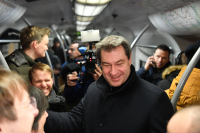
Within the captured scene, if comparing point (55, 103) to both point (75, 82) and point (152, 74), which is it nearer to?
point (75, 82)

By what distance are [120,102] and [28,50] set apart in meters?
1.31

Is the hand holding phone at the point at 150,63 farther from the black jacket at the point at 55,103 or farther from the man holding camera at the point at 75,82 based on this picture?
the black jacket at the point at 55,103

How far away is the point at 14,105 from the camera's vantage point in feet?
1.89

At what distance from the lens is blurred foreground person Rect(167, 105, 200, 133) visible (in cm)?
54

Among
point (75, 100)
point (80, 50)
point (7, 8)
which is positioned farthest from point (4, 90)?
point (80, 50)

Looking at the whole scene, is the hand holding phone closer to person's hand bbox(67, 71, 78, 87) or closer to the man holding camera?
the man holding camera

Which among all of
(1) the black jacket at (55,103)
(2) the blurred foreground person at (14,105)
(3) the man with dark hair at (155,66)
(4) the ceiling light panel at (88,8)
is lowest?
(1) the black jacket at (55,103)

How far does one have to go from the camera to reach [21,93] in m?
0.61

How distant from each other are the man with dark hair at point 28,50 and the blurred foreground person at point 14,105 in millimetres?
1232

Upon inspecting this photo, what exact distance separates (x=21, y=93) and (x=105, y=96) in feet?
2.43

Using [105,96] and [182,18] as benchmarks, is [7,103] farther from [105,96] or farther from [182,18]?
[182,18]

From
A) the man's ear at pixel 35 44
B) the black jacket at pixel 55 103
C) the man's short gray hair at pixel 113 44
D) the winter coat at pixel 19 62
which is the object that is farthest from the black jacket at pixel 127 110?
the man's ear at pixel 35 44

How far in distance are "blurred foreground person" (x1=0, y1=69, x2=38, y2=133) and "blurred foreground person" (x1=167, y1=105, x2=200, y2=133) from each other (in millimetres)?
527

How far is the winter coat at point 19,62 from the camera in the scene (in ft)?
5.74
